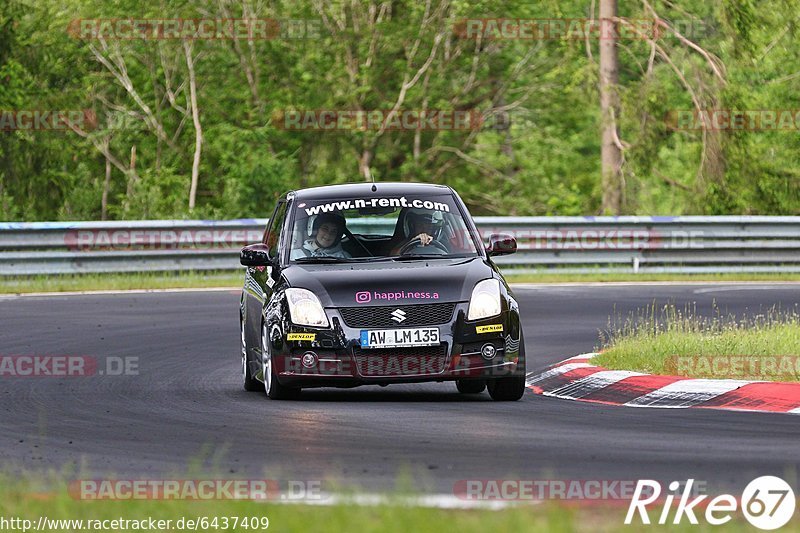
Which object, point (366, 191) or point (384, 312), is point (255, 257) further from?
point (384, 312)

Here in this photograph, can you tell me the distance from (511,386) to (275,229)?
9.01 feet

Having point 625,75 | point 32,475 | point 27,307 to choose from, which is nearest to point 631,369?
point 32,475

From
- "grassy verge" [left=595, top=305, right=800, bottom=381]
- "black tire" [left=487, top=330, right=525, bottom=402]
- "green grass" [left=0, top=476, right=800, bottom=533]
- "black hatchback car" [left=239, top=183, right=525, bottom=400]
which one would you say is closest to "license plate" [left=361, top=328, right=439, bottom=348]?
"black hatchback car" [left=239, top=183, right=525, bottom=400]

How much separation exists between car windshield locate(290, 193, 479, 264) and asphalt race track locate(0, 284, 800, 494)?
1057 millimetres

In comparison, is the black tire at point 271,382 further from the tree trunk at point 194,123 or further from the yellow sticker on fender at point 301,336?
the tree trunk at point 194,123

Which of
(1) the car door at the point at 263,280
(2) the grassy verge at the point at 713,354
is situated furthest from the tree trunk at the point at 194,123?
(2) the grassy verge at the point at 713,354

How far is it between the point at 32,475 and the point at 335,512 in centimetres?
223

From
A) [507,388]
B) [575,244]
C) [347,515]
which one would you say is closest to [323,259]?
[507,388]

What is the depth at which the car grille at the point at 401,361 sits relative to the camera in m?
11.2

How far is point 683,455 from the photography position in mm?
8414

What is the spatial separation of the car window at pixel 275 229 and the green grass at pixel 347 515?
19.6 ft

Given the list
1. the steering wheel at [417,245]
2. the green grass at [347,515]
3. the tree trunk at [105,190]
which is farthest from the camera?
the tree trunk at [105,190]

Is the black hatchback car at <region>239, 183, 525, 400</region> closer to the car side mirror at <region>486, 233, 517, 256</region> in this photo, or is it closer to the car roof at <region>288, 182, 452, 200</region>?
the car side mirror at <region>486, 233, 517, 256</region>

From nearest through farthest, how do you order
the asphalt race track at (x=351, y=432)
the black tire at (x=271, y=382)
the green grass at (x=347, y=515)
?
the green grass at (x=347, y=515)
the asphalt race track at (x=351, y=432)
the black tire at (x=271, y=382)
